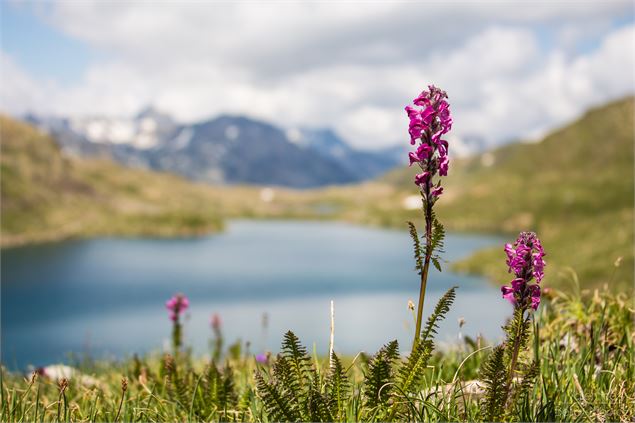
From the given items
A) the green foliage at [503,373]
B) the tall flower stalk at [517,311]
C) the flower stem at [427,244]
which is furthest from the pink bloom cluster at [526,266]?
the flower stem at [427,244]

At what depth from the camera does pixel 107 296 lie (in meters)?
105

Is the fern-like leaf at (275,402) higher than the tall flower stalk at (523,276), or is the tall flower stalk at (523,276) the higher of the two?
the tall flower stalk at (523,276)

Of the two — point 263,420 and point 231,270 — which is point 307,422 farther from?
point 231,270

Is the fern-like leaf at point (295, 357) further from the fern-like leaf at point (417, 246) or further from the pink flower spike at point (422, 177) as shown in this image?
the pink flower spike at point (422, 177)

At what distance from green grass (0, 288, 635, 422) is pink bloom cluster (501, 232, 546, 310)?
0.64m

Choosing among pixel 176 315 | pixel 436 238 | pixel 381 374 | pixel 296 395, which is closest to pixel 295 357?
pixel 296 395

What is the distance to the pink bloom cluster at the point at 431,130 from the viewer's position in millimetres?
4938

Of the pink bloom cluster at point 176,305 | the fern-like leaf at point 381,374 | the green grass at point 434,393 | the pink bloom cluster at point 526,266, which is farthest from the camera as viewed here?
the pink bloom cluster at point 176,305

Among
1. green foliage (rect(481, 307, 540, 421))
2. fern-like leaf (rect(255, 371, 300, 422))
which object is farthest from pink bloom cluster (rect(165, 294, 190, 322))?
green foliage (rect(481, 307, 540, 421))

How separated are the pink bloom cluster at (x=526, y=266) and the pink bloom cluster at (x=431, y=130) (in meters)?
0.88

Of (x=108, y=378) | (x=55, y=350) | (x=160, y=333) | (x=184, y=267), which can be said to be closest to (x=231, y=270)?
(x=184, y=267)

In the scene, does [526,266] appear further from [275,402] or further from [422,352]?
[275,402]

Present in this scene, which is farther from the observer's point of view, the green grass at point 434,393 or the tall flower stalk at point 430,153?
the green grass at point 434,393

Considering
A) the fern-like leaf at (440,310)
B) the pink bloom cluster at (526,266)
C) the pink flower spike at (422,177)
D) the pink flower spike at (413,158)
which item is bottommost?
the fern-like leaf at (440,310)
